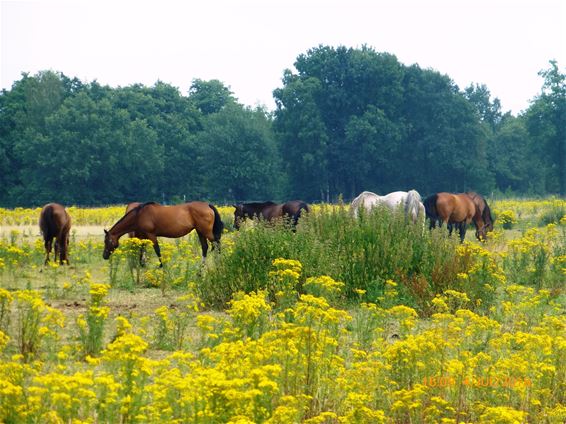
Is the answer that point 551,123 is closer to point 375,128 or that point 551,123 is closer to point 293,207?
point 375,128

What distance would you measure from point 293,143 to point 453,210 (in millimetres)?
42239

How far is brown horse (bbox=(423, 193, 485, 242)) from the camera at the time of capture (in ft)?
73.0

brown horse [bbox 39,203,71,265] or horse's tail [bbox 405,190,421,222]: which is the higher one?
horse's tail [bbox 405,190,421,222]

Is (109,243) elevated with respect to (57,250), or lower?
elevated

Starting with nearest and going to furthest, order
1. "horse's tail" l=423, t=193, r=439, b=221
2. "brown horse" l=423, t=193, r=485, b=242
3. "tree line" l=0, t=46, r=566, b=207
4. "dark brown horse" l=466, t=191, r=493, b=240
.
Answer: "horse's tail" l=423, t=193, r=439, b=221 → "brown horse" l=423, t=193, r=485, b=242 → "dark brown horse" l=466, t=191, r=493, b=240 → "tree line" l=0, t=46, r=566, b=207

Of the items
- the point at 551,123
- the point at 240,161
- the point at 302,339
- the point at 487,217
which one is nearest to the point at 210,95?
the point at 240,161

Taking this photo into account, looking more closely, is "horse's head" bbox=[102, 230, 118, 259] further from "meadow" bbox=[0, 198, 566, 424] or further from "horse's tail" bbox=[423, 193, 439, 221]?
"horse's tail" bbox=[423, 193, 439, 221]

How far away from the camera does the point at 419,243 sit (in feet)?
41.4

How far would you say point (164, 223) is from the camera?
57.0 ft

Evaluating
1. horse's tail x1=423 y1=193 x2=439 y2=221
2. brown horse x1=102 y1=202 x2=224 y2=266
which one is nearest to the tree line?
horse's tail x1=423 y1=193 x2=439 y2=221

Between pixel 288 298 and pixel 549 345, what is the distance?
287 centimetres

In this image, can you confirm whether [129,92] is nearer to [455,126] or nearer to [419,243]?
[455,126]
